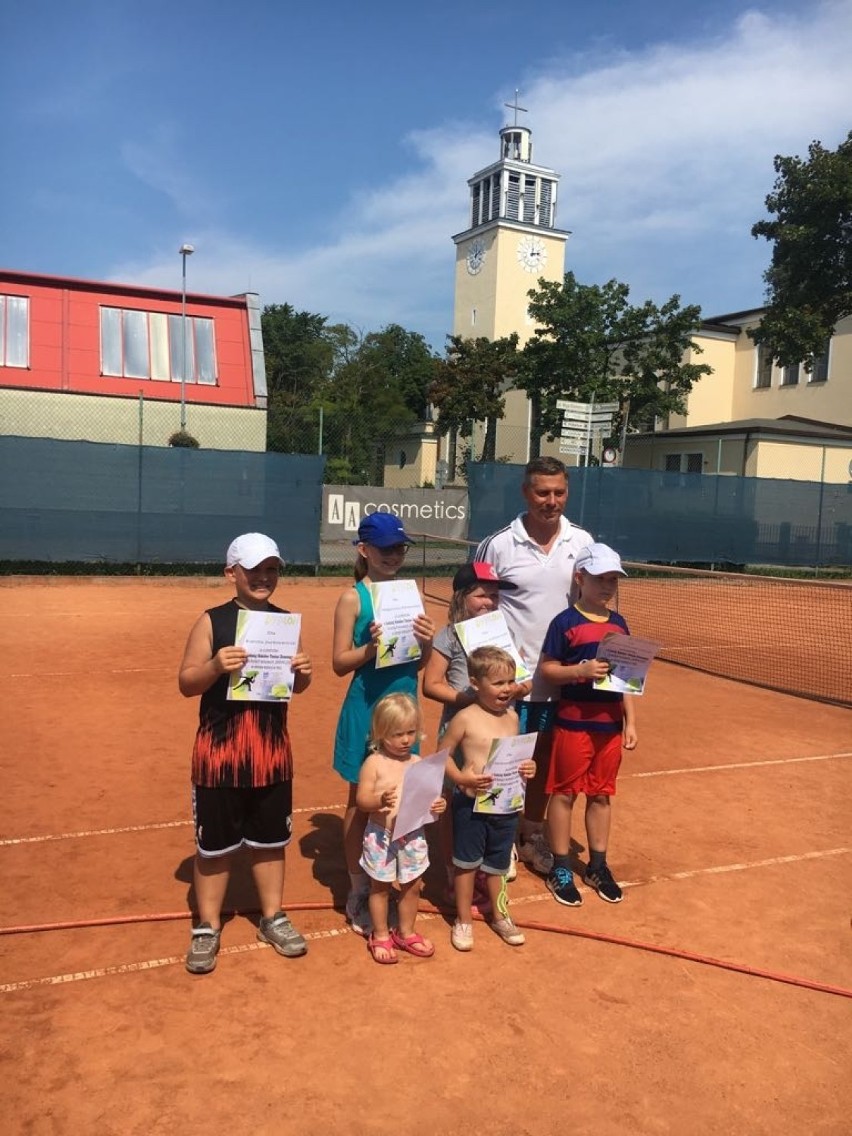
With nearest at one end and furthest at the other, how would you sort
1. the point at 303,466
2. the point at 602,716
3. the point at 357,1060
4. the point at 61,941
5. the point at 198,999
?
the point at 357,1060
the point at 198,999
the point at 61,941
the point at 602,716
the point at 303,466

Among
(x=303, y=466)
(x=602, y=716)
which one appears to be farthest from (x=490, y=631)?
(x=303, y=466)

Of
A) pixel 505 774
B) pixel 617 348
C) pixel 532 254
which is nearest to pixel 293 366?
pixel 532 254

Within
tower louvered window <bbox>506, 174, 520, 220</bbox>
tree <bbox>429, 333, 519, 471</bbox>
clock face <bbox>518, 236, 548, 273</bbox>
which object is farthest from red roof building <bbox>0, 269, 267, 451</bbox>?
tower louvered window <bbox>506, 174, 520, 220</bbox>

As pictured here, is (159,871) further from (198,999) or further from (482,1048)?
(482,1048)

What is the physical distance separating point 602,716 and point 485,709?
28.5 inches

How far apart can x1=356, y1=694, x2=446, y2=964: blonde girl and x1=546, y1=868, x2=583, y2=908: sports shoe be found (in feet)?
2.65

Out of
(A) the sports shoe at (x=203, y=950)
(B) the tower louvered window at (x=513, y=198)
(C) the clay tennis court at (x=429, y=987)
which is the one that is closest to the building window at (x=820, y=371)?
(C) the clay tennis court at (x=429, y=987)

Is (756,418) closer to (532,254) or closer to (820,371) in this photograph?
(820,371)

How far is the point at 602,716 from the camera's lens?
4359mm

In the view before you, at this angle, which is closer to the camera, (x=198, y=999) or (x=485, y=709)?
(x=198, y=999)

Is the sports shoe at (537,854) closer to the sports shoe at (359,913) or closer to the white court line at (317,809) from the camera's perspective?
the sports shoe at (359,913)

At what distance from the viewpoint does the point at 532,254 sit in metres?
62.8

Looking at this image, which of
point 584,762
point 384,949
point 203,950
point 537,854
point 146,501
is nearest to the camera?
point 203,950

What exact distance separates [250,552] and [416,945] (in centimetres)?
178
